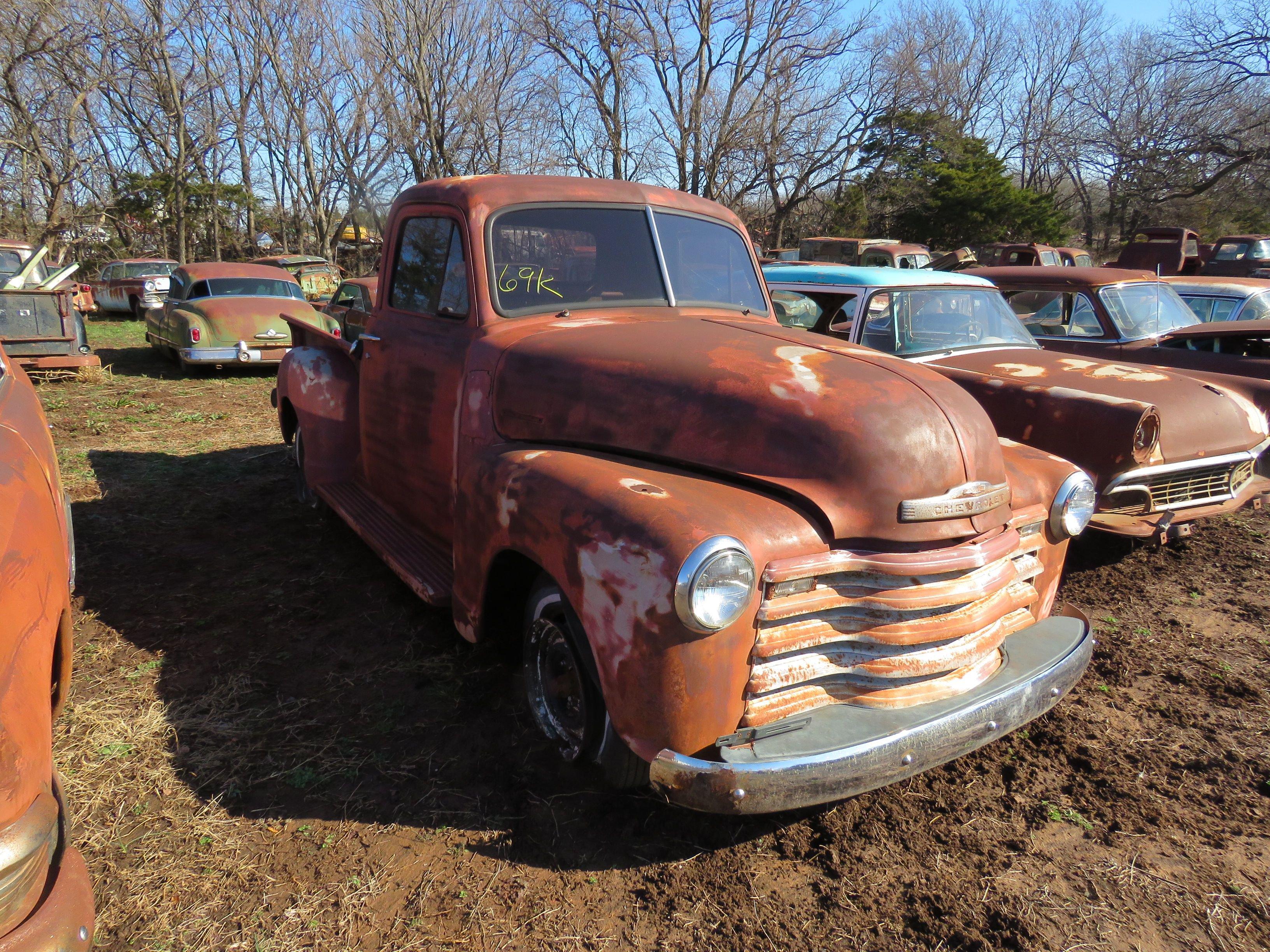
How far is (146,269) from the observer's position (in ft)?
61.3

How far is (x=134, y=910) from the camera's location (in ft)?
7.20

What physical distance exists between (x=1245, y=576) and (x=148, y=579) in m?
6.27

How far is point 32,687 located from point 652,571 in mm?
1427

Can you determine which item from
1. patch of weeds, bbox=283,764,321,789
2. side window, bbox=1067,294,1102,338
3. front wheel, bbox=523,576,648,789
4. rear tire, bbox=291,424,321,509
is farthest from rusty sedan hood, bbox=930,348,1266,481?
rear tire, bbox=291,424,321,509

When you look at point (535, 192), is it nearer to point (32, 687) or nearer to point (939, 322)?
point (32, 687)

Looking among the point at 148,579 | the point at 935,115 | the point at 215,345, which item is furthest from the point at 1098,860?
the point at 935,115

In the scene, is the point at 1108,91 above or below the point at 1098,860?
above

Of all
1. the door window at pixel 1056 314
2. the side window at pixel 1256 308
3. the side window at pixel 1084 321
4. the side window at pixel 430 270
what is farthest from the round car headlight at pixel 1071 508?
the side window at pixel 1256 308

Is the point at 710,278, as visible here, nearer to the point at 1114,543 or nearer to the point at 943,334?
the point at 943,334

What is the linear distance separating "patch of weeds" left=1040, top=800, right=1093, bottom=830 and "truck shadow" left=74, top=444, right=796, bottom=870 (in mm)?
877

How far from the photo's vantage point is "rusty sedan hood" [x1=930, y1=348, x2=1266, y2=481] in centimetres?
429

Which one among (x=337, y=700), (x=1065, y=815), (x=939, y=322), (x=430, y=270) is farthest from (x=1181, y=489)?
(x=337, y=700)

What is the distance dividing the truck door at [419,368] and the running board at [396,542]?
0.07 meters

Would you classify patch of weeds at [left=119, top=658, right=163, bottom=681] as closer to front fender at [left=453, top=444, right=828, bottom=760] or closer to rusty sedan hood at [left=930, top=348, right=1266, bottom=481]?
front fender at [left=453, top=444, right=828, bottom=760]
